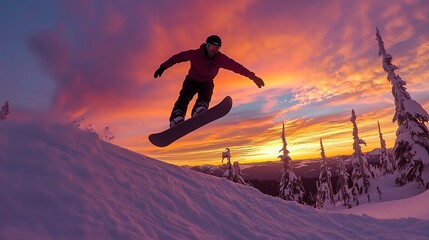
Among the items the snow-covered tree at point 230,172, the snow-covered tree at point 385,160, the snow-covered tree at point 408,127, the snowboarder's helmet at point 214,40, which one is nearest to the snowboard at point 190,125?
the snowboarder's helmet at point 214,40

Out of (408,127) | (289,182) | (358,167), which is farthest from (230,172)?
(408,127)

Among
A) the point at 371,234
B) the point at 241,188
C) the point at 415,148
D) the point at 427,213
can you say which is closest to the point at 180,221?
the point at 241,188

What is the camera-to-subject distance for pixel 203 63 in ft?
24.5

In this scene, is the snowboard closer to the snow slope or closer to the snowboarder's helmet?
the snow slope

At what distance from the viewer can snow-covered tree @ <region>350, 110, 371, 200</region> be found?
35.6 meters

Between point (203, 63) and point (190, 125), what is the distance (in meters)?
1.36

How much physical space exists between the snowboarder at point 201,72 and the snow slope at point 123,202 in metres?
1.39

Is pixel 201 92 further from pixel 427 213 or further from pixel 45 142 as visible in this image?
pixel 427 213

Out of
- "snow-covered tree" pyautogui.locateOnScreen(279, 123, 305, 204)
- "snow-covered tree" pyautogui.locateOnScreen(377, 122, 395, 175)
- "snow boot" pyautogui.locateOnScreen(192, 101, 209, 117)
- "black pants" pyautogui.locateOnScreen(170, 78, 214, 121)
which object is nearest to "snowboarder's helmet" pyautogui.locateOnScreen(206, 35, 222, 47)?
"black pants" pyautogui.locateOnScreen(170, 78, 214, 121)

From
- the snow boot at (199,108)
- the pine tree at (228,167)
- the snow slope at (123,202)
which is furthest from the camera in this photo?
the pine tree at (228,167)

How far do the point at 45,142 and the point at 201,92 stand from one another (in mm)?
3394

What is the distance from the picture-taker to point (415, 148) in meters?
24.7

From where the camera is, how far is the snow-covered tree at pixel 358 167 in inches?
1400

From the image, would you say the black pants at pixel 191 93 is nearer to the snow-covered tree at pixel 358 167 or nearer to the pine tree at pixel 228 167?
the pine tree at pixel 228 167
